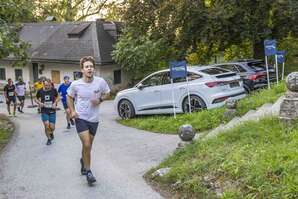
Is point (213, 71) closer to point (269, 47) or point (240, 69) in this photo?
point (269, 47)

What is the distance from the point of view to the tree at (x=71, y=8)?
4875 centimetres

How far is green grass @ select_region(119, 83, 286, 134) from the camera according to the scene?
11.7m

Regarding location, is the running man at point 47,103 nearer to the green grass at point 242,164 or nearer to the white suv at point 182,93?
the white suv at point 182,93

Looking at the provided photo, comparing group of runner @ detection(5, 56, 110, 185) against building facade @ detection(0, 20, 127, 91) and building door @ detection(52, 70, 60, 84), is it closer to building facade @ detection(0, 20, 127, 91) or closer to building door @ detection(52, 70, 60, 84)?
building facade @ detection(0, 20, 127, 91)

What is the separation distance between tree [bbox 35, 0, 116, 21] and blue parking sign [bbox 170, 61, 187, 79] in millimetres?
34090

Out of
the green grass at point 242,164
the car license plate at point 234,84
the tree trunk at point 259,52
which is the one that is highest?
the tree trunk at point 259,52

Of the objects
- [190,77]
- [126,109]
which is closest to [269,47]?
[190,77]

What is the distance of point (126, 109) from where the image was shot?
56.8 ft

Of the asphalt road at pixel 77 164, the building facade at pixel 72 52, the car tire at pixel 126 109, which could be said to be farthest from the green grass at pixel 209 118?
the building facade at pixel 72 52

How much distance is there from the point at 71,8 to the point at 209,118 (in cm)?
4042

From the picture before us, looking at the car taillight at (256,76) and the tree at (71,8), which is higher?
the tree at (71,8)

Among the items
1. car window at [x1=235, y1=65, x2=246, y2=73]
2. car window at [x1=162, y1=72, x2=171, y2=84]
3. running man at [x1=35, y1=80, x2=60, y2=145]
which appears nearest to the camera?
Result: running man at [x1=35, y1=80, x2=60, y2=145]

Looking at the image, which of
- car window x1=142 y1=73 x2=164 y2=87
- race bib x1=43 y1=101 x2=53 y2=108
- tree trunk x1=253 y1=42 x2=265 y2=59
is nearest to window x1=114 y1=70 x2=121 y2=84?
tree trunk x1=253 y1=42 x2=265 y2=59

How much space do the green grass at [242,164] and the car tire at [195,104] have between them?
6497 millimetres
